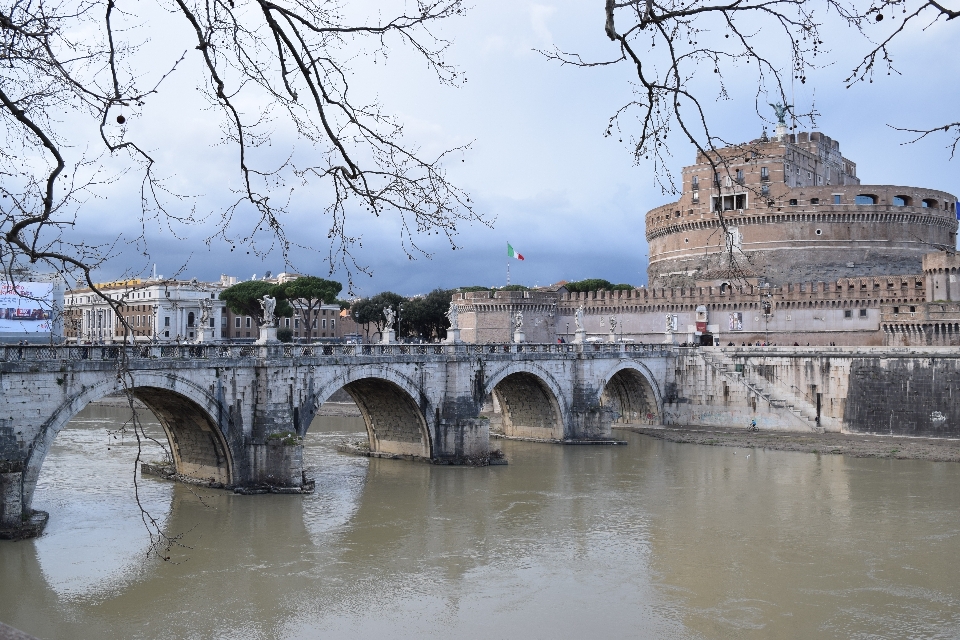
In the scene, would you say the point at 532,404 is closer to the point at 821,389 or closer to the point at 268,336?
the point at 821,389

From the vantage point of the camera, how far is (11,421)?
1827 cm

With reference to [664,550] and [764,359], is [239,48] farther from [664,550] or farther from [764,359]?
[764,359]

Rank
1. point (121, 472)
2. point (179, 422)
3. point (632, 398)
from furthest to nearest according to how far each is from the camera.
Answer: point (632, 398) < point (121, 472) < point (179, 422)

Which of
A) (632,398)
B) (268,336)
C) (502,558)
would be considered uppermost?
(268,336)

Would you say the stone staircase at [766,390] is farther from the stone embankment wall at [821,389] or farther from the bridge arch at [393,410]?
the bridge arch at [393,410]

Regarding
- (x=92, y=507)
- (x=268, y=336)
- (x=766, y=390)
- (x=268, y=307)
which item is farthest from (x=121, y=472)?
(x=766, y=390)

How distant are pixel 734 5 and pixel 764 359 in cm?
3766

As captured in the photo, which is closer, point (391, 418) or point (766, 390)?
point (391, 418)

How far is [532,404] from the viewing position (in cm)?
3669

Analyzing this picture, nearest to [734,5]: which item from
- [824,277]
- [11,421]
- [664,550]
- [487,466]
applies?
[664,550]

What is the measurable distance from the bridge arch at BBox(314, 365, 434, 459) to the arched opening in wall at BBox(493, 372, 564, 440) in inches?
220

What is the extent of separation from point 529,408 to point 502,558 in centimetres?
1915

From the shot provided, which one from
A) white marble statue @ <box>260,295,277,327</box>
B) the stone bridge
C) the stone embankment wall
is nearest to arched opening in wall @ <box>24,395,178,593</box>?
the stone bridge

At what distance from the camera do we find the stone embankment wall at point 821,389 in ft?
114
